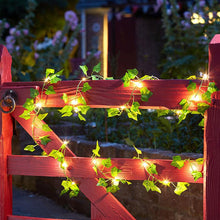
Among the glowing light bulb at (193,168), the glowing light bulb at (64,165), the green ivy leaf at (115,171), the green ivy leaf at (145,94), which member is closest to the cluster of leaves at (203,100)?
the green ivy leaf at (145,94)

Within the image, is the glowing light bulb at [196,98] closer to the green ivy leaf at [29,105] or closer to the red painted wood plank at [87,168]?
the red painted wood plank at [87,168]

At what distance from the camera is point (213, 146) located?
2346 millimetres

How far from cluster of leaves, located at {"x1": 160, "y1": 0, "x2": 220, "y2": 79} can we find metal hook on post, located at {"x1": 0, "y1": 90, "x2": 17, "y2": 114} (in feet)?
8.68

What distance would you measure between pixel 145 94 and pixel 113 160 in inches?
16.7

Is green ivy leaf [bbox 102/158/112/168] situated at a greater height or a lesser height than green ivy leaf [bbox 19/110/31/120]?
lesser

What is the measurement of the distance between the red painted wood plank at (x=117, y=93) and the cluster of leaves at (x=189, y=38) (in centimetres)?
259

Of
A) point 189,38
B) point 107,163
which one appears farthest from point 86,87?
point 189,38

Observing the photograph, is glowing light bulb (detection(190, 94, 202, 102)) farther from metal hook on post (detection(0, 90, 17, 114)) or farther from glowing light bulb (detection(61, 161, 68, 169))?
metal hook on post (detection(0, 90, 17, 114))

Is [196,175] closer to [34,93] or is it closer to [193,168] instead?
[193,168]

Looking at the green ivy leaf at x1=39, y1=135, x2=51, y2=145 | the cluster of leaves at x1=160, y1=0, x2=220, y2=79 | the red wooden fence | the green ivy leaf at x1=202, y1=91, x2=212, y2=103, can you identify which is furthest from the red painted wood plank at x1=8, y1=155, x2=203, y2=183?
the cluster of leaves at x1=160, y1=0, x2=220, y2=79

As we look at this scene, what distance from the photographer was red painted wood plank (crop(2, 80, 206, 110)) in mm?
2432

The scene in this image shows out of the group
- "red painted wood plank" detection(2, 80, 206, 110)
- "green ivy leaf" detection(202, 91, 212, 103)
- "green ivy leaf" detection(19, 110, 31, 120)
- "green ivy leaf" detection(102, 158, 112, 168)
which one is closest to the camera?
"green ivy leaf" detection(202, 91, 212, 103)

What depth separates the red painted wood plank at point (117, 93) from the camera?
95.7 inches

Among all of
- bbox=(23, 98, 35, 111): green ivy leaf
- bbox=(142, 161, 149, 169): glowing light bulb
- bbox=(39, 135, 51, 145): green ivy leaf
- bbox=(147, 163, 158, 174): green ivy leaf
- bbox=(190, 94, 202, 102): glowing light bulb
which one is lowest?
bbox=(147, 163, 158, 174): green ivy leaf
